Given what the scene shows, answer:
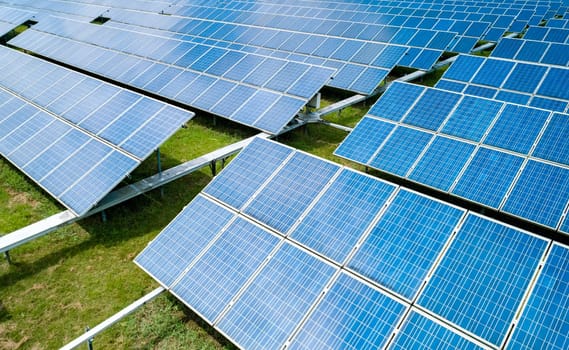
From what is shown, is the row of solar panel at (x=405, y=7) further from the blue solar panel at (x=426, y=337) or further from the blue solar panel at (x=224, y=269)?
the blue solar panel at (x=426, y=337)

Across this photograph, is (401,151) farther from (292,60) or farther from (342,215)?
(292,60)

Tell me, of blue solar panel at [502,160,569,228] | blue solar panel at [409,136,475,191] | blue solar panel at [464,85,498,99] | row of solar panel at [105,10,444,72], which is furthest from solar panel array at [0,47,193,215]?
blue solar panel at [464,85,498,99]

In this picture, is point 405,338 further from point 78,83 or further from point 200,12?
point 200,12

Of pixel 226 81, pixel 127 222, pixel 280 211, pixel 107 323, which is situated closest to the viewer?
pixel 107 323

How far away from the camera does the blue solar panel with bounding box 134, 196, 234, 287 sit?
8.70 metres

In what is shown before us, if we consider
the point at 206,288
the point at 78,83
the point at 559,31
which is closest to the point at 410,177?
the point at 206,288

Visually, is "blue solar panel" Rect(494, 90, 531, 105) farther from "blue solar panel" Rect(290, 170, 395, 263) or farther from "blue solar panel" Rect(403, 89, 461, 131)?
"blue solar panel" Rect(290, 170, 395, 263)

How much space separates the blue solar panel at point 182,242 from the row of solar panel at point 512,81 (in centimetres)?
1167

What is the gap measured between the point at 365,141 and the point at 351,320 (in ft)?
21.8

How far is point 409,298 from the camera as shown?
6996 mm

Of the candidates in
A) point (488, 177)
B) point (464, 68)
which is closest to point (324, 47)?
point (464, 68)

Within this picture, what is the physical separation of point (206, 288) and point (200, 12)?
3249cm

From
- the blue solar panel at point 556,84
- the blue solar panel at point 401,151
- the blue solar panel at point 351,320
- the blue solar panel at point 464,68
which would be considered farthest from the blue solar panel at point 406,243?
the blue solar panel at point 464,68

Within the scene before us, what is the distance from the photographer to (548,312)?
20.8 feet
